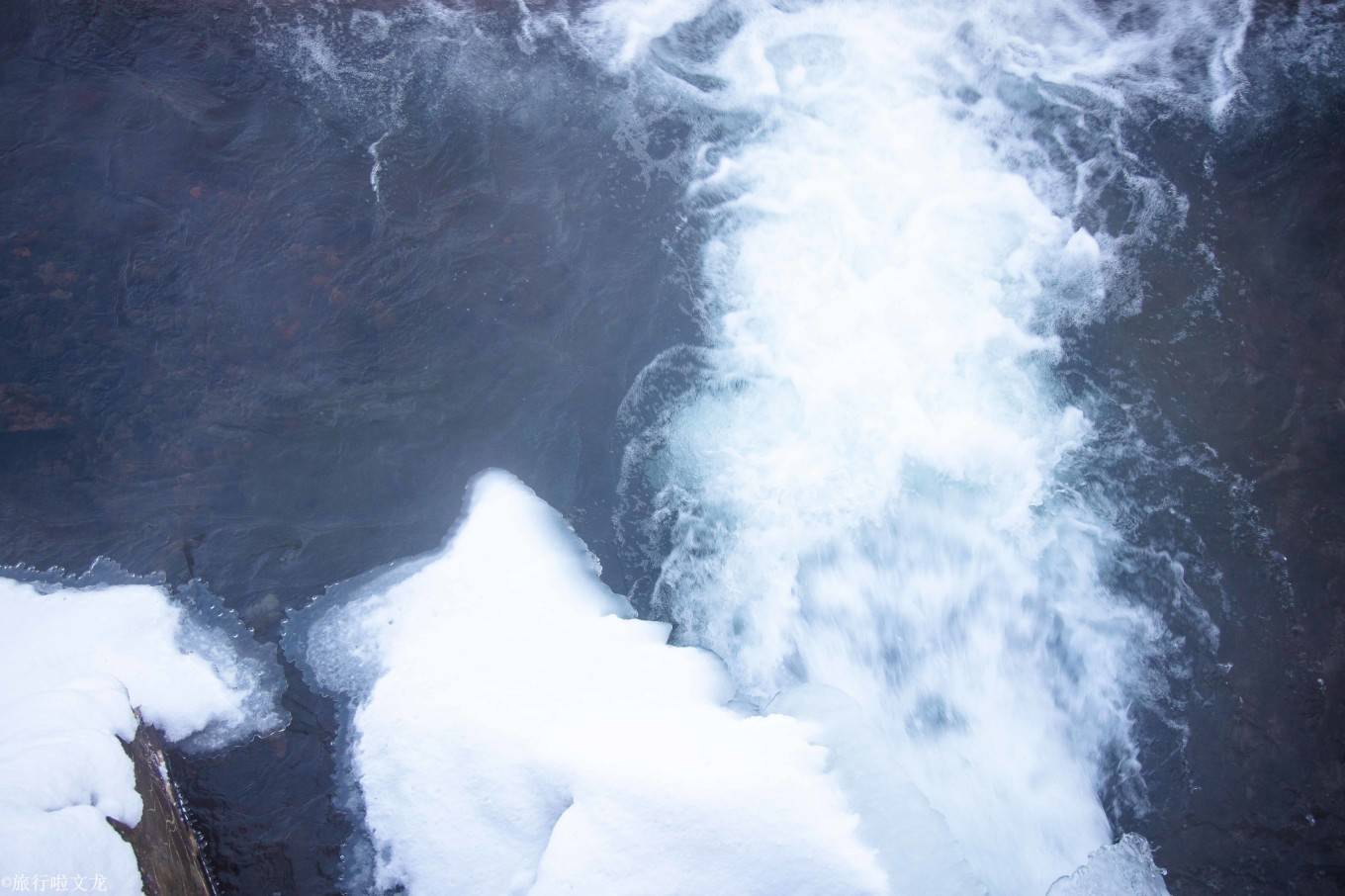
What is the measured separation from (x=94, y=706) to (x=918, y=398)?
5693 millimetres

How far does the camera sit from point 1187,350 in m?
6.03

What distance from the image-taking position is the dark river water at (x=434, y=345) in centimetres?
535

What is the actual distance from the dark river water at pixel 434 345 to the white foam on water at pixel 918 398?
1.02ft

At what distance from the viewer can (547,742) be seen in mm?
4902

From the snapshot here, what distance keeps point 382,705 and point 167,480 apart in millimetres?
2394

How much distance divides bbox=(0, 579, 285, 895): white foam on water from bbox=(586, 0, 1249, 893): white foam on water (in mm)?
3028

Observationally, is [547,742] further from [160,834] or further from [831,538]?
[831,538]

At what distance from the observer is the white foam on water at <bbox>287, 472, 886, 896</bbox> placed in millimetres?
4512

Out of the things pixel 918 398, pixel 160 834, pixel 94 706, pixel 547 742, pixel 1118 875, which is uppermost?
pixel 918 398

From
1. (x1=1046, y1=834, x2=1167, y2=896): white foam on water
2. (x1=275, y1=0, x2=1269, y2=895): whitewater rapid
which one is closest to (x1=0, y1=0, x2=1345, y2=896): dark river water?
(x1=1046, y1=834, x2=1167, y2=896): white foam on water

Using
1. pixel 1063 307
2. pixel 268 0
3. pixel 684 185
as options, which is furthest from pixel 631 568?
pixel 268 0

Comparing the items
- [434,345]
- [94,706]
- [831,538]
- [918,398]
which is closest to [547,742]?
[831,538]

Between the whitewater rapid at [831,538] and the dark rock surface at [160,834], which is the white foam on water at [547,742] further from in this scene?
the dark rock surface at [160,834]

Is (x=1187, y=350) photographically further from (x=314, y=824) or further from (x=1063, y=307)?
(x=314, y=824)
